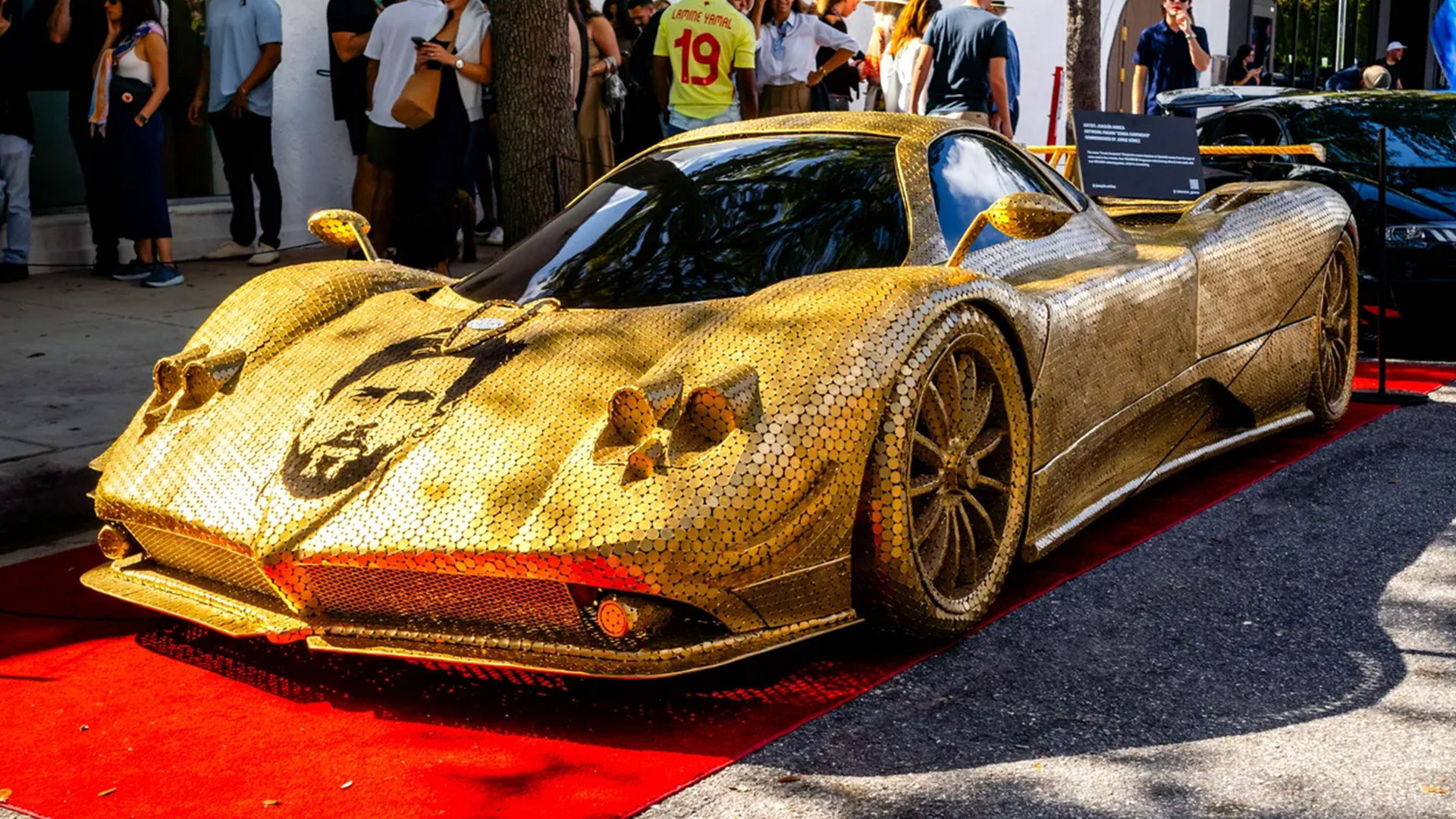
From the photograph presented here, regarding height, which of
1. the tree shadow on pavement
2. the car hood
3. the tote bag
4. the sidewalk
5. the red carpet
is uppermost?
the tote bag

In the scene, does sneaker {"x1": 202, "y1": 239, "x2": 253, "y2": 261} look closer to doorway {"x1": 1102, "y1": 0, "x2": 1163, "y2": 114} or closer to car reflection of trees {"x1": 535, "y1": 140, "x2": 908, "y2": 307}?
car reflection of trees {"x1": 535, "y1": 140, "x2": 908, "y2": 307}

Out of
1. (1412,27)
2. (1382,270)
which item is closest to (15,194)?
(1382,270)

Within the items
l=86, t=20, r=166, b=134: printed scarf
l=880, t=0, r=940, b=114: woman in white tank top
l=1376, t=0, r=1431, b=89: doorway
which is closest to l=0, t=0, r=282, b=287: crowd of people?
l=86, t=20, r=166, b=134: printed scarf

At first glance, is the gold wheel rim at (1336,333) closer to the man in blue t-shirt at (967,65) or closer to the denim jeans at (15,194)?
the man in blue t-shirt at (967,65)

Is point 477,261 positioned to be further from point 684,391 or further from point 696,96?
point 684,391

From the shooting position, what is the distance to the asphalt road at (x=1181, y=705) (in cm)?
321

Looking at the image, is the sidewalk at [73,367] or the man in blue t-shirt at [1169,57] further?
the man in blue t-shirt at [1169,57]

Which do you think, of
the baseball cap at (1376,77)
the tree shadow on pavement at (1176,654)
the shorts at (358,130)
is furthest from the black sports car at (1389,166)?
the baseball cap at (1376,77)

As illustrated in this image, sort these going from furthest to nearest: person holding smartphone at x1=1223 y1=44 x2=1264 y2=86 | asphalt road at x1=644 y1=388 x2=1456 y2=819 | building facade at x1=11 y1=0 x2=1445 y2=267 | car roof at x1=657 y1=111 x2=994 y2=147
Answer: person holding smartphone at x1=1223 y1=44 x2=1264 y2=86 → building facade at x1=11 y1=0 x2=1445 y2=267 → car roof at x1=657 y1=111 x2=994 y2=147 → asphalt road at x1=644 y1=388 x2=1456 y2=819

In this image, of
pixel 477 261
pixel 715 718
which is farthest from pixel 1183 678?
pixel 477 261

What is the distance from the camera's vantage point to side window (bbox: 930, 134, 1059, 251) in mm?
4727

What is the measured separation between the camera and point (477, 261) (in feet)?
37.5

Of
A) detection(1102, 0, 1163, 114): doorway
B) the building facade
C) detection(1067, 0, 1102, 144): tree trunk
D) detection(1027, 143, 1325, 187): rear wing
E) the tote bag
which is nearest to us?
detection(1027, 143, 1325, 187): rear wing

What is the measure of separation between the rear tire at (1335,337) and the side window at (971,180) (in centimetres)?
162
